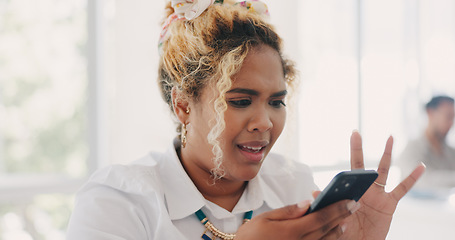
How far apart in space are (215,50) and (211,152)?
0.90 ft

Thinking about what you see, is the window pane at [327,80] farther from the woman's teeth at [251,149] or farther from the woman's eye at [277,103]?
the woman's teeth at [251,149]

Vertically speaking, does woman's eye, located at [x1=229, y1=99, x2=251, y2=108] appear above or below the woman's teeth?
above

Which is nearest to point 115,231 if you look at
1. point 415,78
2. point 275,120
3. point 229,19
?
point 275,120

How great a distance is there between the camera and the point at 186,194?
1241 millimetres

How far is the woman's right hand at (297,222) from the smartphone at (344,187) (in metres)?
0.02

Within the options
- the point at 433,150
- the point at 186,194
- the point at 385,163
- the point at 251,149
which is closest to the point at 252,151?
the point at 251,149

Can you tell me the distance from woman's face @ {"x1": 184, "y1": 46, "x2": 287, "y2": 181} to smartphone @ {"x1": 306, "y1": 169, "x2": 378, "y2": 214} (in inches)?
10.0

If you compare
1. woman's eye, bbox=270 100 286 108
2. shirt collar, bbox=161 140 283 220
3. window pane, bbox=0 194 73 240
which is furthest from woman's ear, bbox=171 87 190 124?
window pane, bbox=0 194 73 240

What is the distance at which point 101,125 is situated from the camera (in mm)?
2592

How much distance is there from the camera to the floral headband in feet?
4.13

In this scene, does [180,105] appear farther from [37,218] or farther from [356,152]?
[37,218]

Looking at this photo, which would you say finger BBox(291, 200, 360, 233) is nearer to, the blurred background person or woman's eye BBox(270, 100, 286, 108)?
Result: woman's eye BBox(270, 100, 286, 108)

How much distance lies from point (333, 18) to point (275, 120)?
3.19 metres

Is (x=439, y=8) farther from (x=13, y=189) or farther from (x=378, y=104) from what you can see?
(x=13, y=189)
